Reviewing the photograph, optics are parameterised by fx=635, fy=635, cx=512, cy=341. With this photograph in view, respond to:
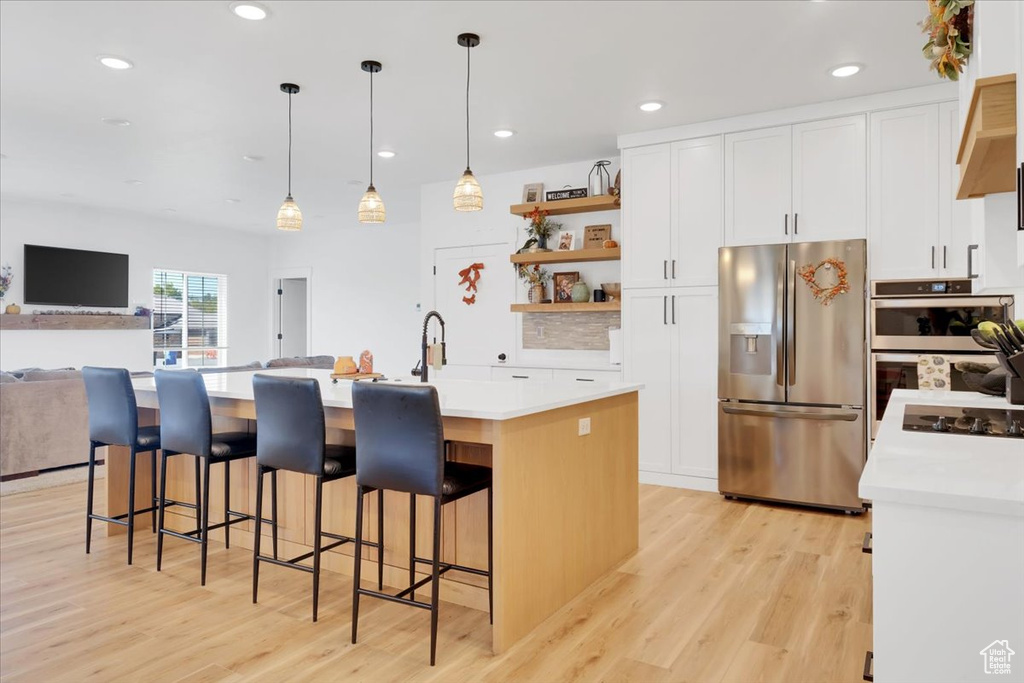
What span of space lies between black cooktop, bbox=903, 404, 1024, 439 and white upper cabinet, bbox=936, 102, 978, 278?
2.29m

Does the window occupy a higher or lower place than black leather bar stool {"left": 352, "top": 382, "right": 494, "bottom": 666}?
higher

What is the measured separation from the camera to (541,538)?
263 cm

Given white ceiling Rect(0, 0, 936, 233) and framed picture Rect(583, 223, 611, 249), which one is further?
framed picture Rect(583, 223, 611, 249)

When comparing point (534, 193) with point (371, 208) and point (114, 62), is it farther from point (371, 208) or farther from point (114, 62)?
point (114, 62)

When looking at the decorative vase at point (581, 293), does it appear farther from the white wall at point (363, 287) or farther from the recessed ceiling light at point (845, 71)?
the white wall at point (363, 287)

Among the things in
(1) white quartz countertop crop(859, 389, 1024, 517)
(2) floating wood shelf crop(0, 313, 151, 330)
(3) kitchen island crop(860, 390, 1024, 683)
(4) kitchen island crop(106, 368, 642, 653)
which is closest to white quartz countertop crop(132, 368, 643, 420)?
(4) kitchen island crop(106, 368, 642, 653)

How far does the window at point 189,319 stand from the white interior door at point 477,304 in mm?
4657

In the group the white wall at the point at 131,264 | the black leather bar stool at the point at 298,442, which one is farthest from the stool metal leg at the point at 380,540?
the white wall at the point at 131,264

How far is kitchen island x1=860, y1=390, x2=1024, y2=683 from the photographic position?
966 millimetres

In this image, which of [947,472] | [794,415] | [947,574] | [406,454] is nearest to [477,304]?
[794,415]

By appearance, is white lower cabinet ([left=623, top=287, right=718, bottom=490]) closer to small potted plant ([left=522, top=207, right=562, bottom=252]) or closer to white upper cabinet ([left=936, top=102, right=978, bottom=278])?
small potted plant ([left=522, top=207, right=562, bottom=252])

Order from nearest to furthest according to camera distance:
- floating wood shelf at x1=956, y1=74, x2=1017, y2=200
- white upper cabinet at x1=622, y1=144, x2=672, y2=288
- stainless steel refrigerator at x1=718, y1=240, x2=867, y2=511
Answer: floating wood shelf at x1=956, y1=74, x2=1017, y2=200 → stainless steel refrigerator at x1=718, y1=240, x2=867, y2=511 → white upper cabinet at x1=622, y1=144, x2=672, y2=288

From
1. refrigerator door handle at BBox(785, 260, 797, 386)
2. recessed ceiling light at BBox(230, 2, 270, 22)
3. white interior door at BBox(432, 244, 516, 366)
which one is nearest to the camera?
recessed ceiling light at BBox(230, 2, 270, 22)

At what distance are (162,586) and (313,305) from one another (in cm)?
707
